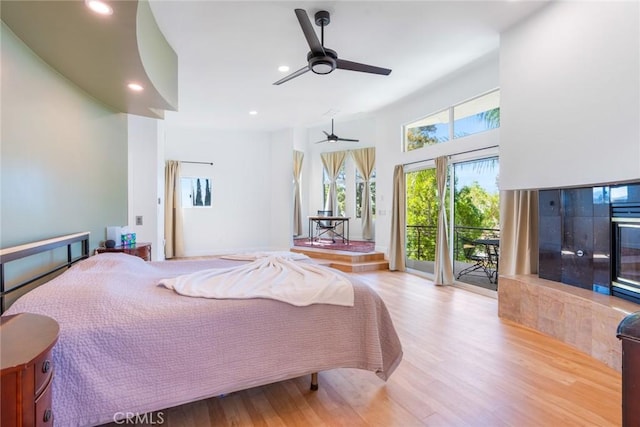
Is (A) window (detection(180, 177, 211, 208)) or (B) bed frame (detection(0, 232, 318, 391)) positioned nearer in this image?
(B) bed frame (detection(0, 232, 318, 391))

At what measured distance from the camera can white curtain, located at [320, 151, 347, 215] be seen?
8922mm

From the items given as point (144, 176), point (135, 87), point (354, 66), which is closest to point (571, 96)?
point (354, 66)

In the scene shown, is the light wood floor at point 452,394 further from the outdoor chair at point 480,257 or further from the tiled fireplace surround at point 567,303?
the outdoor chair at point 480,257

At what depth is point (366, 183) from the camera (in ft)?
27.5

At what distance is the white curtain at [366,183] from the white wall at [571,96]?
192 inches

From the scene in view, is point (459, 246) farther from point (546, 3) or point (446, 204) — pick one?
point (546, 3)

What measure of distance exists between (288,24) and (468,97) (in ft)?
9.55

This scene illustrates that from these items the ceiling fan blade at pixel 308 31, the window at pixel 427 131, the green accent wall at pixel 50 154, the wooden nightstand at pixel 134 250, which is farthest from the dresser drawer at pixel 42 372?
the window at pixel 427 131

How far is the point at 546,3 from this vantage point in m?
2.91

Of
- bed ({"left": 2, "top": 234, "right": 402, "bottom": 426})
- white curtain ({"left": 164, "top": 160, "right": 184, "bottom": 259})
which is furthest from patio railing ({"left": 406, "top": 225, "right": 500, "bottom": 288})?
white curtain ({"left": 164, "top": 160, "right": 184, "bottom": 259})

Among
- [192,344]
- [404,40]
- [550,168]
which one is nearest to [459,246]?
[550,168]

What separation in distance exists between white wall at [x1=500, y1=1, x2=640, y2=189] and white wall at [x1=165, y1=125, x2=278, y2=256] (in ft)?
16.9

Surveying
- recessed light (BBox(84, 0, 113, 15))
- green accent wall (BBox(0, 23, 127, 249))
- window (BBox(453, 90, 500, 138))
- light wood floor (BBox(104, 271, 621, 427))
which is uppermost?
window (BBox(453, 90, 500, 138))

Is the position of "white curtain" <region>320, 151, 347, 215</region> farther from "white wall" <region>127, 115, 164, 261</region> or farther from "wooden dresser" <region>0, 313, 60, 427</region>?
"wooden dresser" <region>0, 313, 60, 427</region>
